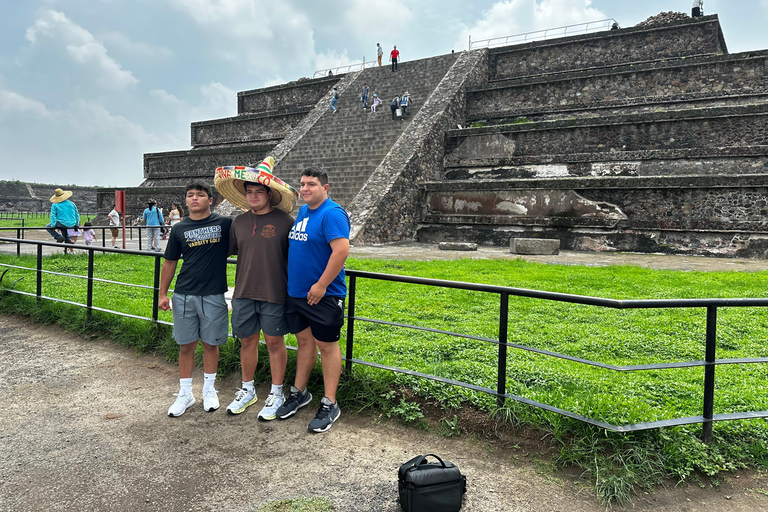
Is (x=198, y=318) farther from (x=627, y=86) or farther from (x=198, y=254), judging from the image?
(x=627, y=86)

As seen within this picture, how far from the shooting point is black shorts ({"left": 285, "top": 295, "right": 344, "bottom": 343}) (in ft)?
10.4

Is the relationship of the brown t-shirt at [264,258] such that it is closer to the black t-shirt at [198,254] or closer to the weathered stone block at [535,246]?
the black t-shirt at [198,254]

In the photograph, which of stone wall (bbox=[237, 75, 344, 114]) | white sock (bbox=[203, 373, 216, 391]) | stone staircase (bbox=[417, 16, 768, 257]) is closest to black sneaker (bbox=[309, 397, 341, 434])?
white sock (bbox=[203, 373, 216, 391])

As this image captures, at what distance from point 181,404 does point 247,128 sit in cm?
2232

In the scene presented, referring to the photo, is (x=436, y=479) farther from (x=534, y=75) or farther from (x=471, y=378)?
(x=534, y=75)

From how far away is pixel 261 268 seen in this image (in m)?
3.31

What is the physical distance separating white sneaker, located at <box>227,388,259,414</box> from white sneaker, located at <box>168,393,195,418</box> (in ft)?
1.04

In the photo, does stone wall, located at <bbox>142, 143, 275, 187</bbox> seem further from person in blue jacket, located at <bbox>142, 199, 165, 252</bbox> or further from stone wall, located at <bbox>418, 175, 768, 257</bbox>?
stone wall, located at <bbox>418, 175, 768, 257</bbox>

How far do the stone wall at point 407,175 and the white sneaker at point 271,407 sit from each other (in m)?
9.47

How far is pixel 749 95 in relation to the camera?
48.5ft

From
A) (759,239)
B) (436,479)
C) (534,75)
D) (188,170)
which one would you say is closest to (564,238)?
(759,239)

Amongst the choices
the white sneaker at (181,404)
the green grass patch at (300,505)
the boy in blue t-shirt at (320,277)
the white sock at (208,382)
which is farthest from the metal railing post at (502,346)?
the white sneaker at (181,404)

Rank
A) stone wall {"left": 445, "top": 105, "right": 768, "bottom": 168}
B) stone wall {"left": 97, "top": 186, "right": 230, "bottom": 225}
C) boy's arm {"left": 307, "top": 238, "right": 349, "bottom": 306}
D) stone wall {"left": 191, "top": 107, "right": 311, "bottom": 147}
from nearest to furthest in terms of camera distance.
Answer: boy's arm {"left": 307, "top": 238, "right": 349, "bottom": 306}
stone wall {"left": 445, "top": 105, "right": 768, "bottom": 168}
stone wall {"left": 97, "top": 186, "right": 230, "bottom": 225}
stone wall {"left": 191, "top": 107, "right": 311, "bottom": 147}

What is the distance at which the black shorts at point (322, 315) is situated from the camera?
3180 mm
